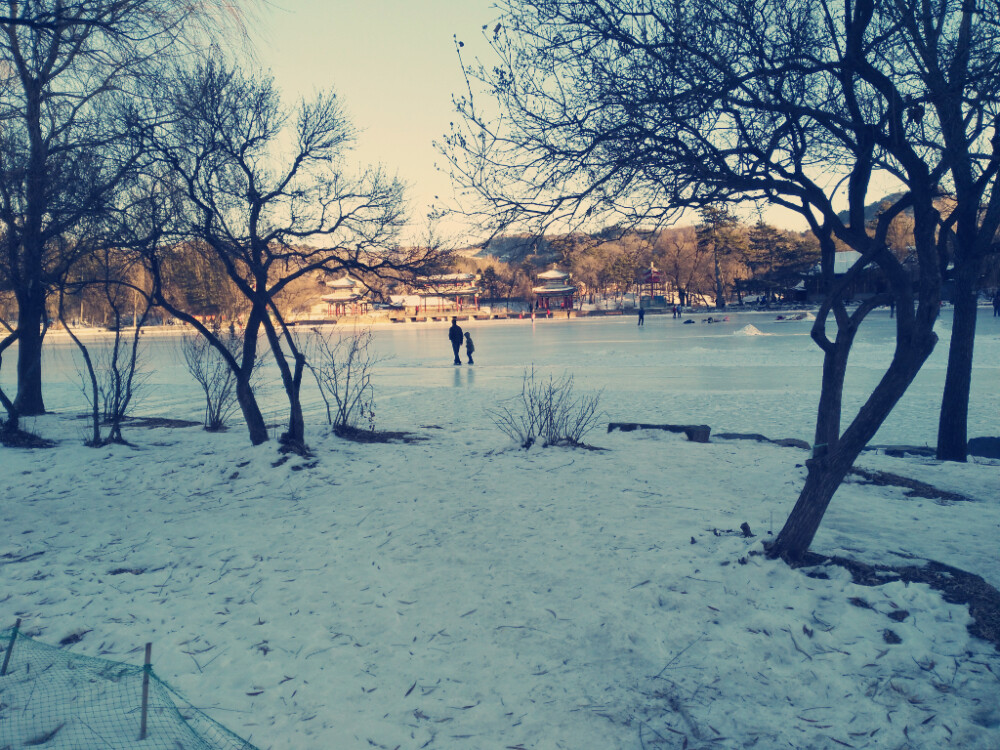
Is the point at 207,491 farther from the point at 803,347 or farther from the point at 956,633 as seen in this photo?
the point at 803,347

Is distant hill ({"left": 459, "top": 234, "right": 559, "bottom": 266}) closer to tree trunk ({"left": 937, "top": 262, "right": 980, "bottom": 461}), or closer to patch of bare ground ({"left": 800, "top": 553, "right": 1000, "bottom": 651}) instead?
patch of bare ground ({"left": 800, "top": 553, "right": 1000, "bottom": 651})

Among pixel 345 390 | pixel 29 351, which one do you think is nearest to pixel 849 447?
pixel 345 390

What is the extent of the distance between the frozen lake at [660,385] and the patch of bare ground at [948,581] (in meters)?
5.96

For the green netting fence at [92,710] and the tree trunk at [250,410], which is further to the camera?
the tree trunk at [250,410]

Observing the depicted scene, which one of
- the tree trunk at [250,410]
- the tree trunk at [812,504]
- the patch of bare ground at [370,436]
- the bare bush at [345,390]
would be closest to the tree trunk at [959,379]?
the tree trunk at [812,504]

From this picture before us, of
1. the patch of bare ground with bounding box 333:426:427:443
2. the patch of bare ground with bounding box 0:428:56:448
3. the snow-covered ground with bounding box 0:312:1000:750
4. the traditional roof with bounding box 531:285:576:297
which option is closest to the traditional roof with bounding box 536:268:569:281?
the traditional roof with bounding box 531:285:576:297

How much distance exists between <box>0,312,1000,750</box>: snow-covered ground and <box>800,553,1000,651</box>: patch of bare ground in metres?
0.10

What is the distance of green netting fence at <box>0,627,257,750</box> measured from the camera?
109 inches

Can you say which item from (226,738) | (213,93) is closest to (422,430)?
(213,93)

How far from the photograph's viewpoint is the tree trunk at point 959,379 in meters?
7.62

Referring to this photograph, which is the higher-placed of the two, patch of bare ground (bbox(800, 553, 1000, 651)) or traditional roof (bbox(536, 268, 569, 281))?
traditional roof (bbox(536, 268, 569, 281))

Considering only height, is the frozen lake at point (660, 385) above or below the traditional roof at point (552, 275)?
below

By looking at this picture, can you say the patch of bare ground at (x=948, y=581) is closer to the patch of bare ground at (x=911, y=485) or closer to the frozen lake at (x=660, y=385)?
the patch of bare ground at (x=911, y=485)

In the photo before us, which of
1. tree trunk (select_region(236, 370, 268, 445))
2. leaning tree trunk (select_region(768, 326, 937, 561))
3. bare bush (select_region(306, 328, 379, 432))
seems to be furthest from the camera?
bare bush (select_region(306, 328, 379, 432))
